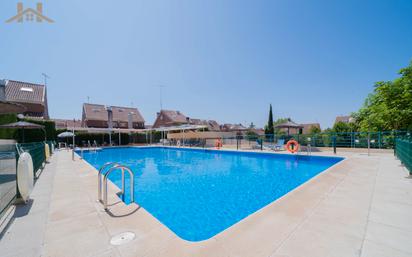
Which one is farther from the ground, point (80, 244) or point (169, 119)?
point (169, 119)

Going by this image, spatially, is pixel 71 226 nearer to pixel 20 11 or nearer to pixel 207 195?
pixel 207 195

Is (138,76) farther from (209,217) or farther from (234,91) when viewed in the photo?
(209,217)

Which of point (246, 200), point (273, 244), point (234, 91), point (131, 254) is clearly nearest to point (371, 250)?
point (273, 244)

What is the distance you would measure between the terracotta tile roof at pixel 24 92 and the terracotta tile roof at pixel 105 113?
825 cm

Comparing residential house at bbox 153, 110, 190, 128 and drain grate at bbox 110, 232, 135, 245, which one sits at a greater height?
residential house at bbox 153, 110, 190, 128

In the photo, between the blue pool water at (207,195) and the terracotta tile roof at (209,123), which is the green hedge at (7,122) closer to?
the blue pool water at (207,195)

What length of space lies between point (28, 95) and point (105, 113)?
1143 cm

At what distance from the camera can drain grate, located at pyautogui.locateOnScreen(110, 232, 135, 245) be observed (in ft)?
7.49

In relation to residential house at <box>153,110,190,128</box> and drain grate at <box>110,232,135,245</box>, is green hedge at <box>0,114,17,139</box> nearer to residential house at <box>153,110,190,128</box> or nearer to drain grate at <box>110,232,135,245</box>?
drain grate at <box>110,232,135,245</box>

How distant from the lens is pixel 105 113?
31625mm

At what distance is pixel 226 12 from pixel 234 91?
13.7m
